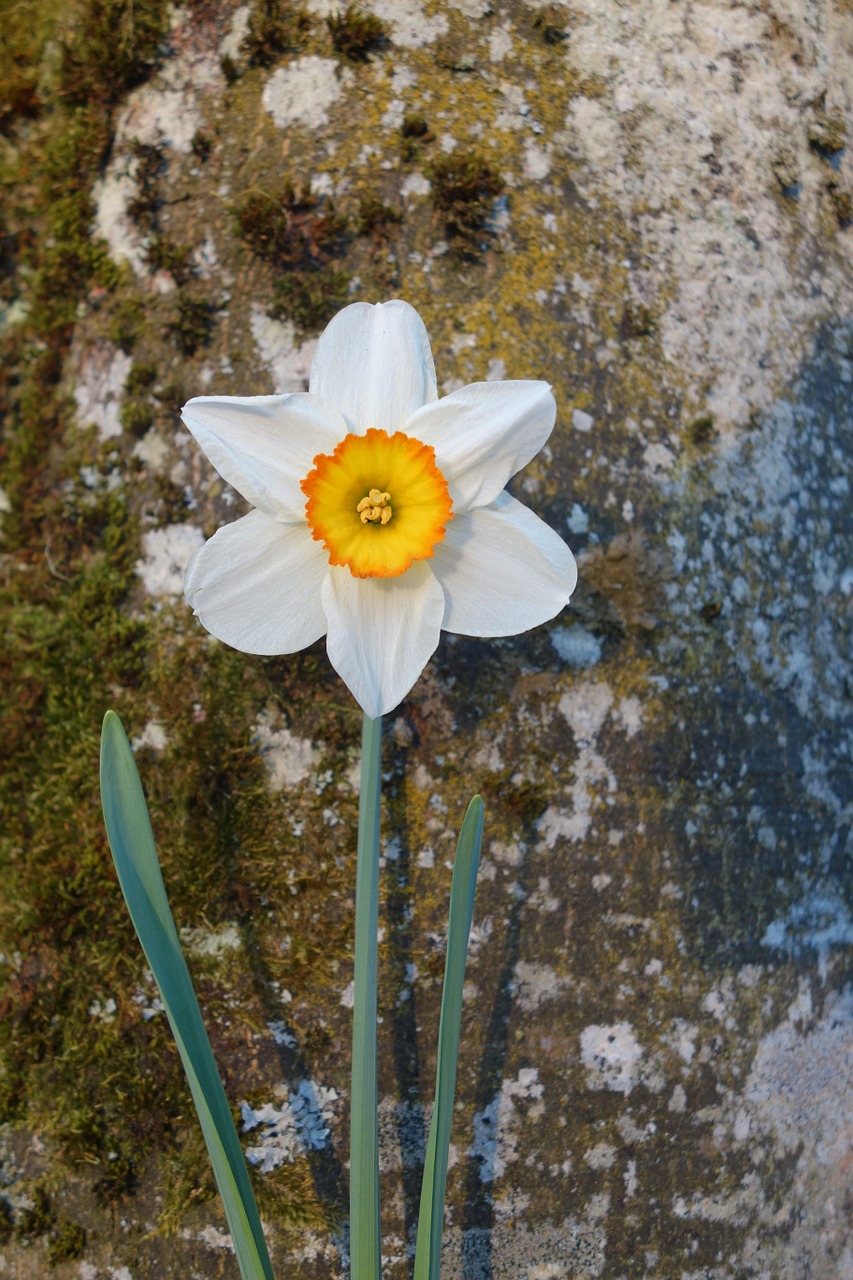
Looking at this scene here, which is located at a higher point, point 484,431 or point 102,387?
point 484,431

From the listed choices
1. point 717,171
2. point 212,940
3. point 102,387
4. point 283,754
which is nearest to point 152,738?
point 283,754

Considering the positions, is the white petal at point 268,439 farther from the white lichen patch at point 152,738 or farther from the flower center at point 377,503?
the white lichen patch at point 152,738

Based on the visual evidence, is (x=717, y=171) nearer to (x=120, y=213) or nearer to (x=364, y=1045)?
(x=120, y=213)

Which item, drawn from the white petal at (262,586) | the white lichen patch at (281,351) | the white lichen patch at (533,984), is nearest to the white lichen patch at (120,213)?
the white lichen patch at (281,351)

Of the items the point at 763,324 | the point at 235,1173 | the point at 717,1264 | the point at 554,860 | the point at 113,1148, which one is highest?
the point at 763,324

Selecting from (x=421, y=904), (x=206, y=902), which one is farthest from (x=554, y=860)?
(x=206, y=902)

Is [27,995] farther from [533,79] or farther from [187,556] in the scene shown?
[533,79]

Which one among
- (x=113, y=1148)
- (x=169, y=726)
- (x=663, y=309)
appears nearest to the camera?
(x=113, y=1148)
